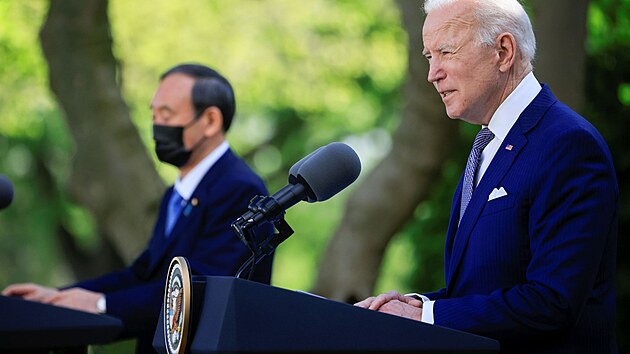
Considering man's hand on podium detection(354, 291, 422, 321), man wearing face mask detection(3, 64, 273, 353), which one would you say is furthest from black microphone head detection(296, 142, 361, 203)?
man wearing face mask detection(3, 64, 273, 353)

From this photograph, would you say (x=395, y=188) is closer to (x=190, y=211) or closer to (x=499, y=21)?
(x=190, y=211)

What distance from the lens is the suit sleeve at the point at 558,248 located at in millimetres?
2953

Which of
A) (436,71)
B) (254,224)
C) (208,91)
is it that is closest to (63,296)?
(208,91)

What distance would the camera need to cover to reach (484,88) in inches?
133

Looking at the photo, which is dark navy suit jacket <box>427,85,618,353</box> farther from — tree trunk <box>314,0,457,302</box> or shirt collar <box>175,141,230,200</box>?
tree trunk <box>314,0,457,302</box>

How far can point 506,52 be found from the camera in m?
3.38

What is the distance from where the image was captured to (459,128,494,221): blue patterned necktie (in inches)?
137

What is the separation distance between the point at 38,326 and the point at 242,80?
1354 cm

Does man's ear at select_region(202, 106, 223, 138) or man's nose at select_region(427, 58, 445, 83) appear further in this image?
man's ear at select_region(202, 106, 223, 138)

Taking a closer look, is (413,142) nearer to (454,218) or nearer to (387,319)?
(454,218)

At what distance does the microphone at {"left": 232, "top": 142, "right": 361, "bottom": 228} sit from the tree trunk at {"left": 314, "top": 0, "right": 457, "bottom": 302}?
203 inches

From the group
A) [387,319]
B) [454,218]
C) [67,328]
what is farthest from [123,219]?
[387,319]

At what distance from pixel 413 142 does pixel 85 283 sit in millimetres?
3962

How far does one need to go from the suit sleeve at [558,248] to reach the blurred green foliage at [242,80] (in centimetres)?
1170
